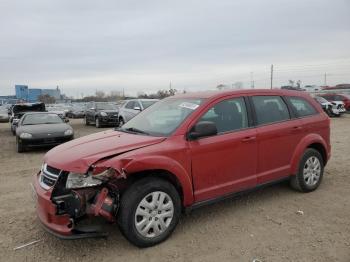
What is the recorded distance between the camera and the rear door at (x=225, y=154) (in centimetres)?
438

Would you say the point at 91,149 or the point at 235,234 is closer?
the point at 91,149

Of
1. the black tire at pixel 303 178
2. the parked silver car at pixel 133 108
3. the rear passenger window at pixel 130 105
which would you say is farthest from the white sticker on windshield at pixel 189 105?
the rear passenger window at pixel 130 105

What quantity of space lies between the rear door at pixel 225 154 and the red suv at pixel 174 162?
13mm

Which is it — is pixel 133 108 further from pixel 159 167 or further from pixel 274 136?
pixel 159 167

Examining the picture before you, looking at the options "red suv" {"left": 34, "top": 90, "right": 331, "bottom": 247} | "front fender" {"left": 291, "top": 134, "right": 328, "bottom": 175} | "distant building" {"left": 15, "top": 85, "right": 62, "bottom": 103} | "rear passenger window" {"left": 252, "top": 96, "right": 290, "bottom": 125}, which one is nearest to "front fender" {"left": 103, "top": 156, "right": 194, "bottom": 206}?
"red suv" {"left": 34, "top": 90, "right": 331, "bottom": 247}

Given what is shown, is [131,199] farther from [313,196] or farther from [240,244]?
[313,196]

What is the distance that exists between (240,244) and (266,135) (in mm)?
1696

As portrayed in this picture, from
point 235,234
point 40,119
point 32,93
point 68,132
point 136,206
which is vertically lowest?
point 235,234

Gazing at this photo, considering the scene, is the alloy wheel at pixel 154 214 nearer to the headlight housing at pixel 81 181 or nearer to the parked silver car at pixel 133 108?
the headlight housing at pixel 81 181

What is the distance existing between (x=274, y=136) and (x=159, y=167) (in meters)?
2.01

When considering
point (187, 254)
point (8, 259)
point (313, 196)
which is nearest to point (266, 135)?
point (313, 196)

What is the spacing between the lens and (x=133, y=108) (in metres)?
17.3

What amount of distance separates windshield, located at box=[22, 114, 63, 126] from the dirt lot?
657cm

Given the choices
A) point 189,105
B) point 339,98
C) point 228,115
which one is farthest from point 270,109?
point 339,98
